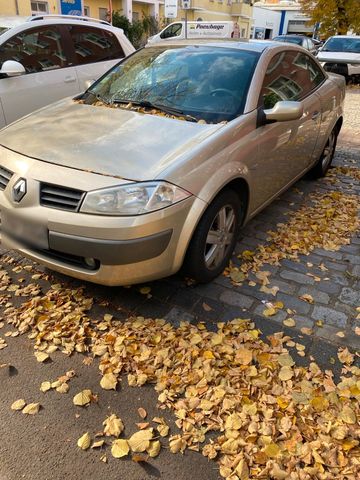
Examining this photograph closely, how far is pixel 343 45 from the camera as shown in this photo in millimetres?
17594

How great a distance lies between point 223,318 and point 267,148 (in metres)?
1.49

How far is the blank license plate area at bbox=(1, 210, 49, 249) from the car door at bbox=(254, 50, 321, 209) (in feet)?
5.68

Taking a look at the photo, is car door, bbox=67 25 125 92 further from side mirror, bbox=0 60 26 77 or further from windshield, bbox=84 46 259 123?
windshield, bbox=84 46 259 123

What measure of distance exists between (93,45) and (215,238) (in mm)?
4200

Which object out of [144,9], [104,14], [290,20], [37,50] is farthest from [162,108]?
[290,20]

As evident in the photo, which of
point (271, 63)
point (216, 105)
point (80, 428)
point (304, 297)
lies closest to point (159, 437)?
point (80, 428)

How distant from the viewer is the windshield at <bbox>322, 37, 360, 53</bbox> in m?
17.3

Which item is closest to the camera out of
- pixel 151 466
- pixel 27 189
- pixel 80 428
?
pixel 151 466

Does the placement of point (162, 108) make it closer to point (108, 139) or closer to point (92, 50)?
point (108, 139)

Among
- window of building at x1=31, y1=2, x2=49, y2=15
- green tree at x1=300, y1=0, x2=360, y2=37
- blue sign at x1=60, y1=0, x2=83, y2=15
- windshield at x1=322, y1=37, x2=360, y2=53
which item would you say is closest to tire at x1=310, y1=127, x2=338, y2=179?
windshield at x1=322, y1=37, x2=360, y2=53

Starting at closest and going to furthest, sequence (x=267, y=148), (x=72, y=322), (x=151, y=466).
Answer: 1. (x=151, y=466)
2. (x=72, y=322)
3. (x=267, y=148)

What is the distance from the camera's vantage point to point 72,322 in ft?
9.01

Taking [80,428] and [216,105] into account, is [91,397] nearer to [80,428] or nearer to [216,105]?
[80,428]

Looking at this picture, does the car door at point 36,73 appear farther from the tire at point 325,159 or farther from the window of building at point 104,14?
the window of building at point 104,14
